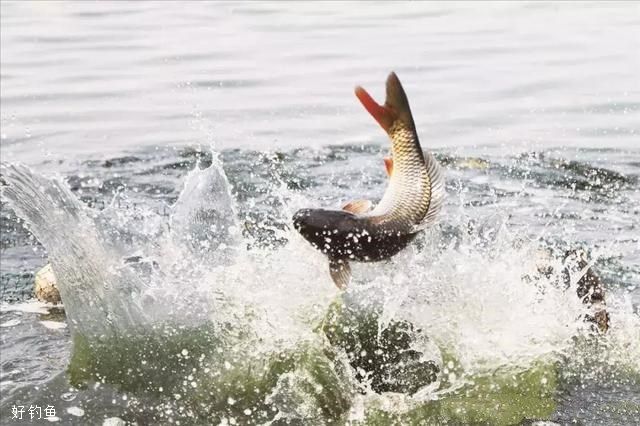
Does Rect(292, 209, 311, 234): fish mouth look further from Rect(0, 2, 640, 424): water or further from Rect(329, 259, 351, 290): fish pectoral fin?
Rect(0, 2, 640, 424): water

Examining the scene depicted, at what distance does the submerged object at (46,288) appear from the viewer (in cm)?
657

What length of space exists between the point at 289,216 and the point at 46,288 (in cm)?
173

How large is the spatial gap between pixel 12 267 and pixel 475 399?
12.2ft

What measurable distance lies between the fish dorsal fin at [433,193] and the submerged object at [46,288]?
10.2ft

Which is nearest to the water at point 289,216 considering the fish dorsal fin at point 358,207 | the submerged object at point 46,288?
the submerged object at point 46,288

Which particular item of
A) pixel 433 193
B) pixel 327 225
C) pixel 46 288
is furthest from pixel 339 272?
pixel 46 288

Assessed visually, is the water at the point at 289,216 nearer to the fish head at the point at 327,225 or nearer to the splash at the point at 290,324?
the splash at the point at 290,324

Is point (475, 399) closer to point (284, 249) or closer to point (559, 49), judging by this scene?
point (284, 249)

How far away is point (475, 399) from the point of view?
5172mm

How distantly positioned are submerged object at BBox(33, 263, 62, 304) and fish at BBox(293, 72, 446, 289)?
280 cm

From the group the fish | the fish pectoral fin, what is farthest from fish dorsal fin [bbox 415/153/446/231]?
the fish pectoral fin

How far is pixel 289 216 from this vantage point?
616 centimetres

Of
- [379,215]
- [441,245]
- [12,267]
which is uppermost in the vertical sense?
[379,215]

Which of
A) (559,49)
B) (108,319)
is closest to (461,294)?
(108,319)
